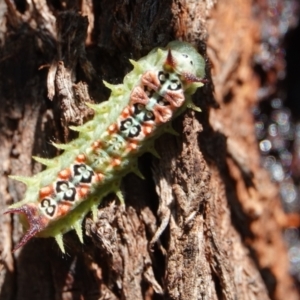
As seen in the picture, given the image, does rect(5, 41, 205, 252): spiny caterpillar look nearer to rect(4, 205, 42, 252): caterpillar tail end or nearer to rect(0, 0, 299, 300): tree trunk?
rect(4, 205, 42, 252): caterpillar tail end

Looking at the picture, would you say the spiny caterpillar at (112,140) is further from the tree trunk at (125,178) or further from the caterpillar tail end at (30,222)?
the tree trunk at (125,178)

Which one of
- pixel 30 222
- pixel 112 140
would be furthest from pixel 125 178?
pixel 30 222

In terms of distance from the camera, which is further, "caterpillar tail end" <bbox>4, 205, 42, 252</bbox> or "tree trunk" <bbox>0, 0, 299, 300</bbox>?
"tree trunk" <bbox>0, 0, 299, 300</bbox>

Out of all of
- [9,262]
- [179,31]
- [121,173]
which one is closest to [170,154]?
[121,173]

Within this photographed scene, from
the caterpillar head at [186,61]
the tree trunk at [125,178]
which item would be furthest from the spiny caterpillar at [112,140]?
the tree trunk at [125,178]

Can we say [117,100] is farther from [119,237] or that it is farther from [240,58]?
[240,58]

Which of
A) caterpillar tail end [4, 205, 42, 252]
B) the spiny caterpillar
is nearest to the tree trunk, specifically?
the spiny caterpillar
